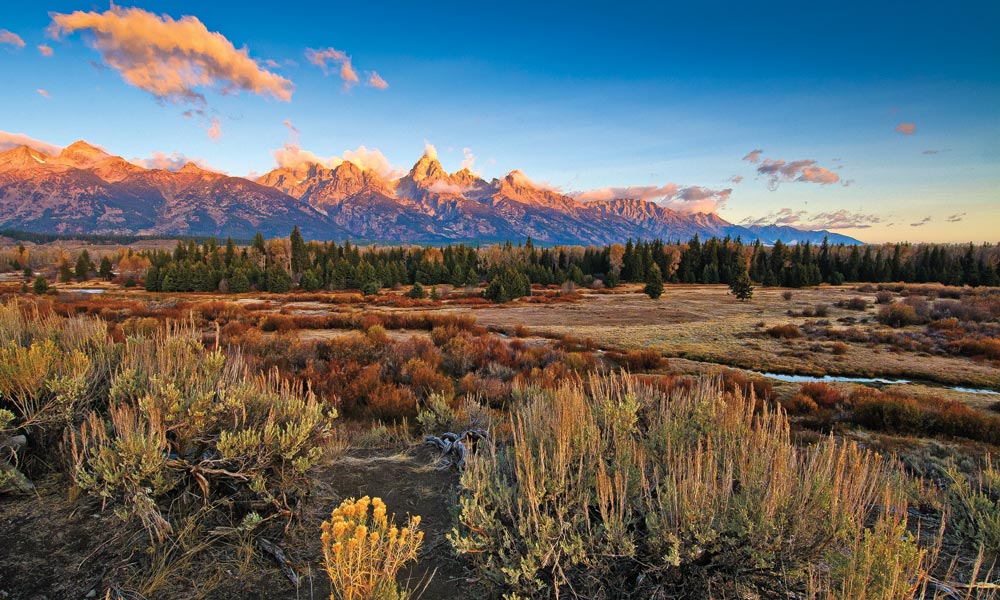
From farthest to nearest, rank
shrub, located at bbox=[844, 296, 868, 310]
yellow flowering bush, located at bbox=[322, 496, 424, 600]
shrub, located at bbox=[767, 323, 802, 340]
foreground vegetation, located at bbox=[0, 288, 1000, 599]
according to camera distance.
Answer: shrub, located at bbox=[844, 296, 868, 310] → shrub, located at bbox=[767, 323, 802, 340] → foreground vegetation, located at bbox=[0, 288, 1000, 599] → yellow flowering bush, located at bbox=[322, 496, 424, 600]

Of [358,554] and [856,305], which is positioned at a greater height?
[358,554]

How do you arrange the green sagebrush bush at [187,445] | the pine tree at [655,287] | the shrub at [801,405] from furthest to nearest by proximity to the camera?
the pine tree at [655,287] → the shrub at [801,405] → the green sagebrush bush at [187,445]

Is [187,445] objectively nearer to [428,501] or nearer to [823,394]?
[428,501]

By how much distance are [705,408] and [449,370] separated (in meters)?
10.3

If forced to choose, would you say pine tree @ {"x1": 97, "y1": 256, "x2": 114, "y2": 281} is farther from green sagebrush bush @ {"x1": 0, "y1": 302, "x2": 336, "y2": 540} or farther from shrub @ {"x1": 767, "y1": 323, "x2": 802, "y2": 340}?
shrub @ {"x1": 767, "y1": 323, "x2": 802, "y2": 340}

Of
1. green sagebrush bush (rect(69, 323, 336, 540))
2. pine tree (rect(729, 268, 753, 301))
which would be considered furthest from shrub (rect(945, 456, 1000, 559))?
pine tree (rect(729, 268, 753, 301))

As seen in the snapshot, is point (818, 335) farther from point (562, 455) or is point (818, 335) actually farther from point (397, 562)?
point (397, 562)

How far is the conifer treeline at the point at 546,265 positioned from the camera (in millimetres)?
66688

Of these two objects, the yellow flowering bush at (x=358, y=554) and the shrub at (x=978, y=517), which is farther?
the shrub at (x=978, y=517)

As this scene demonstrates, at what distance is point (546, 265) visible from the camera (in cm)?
9562

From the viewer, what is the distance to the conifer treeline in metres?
66.7

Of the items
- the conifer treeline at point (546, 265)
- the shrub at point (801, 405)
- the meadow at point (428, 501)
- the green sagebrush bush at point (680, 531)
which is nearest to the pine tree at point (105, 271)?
the conifer treeline at point (546, 265)

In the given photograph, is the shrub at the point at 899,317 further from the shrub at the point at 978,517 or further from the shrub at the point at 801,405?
the shrub at the point at 978,517

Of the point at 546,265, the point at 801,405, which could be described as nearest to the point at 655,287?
the point at 801,405
